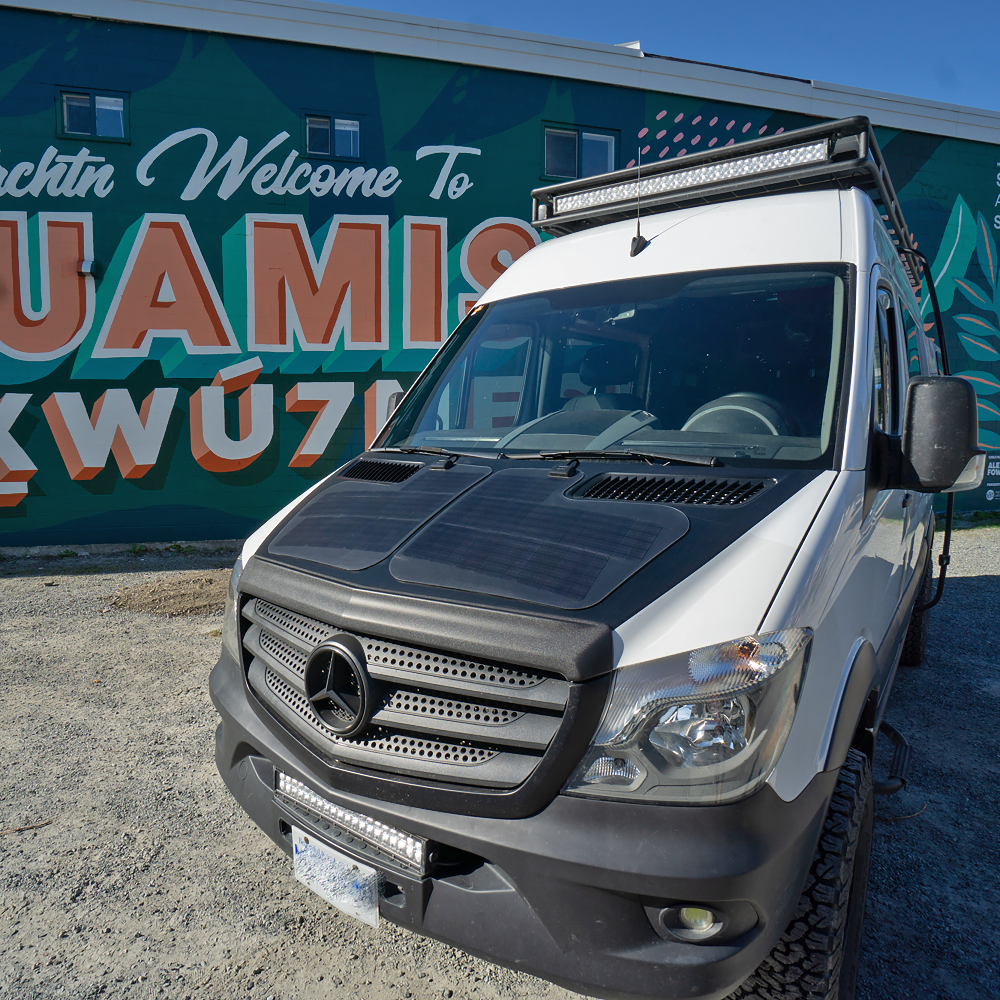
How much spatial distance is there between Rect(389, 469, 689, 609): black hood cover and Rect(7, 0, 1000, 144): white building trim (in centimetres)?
892

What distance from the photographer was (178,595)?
275 inches

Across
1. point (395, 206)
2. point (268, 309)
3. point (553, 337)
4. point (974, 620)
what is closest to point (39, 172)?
point (268, 309)

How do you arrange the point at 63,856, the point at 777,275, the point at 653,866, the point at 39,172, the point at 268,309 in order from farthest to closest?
the point at 268,309
the point at 39,172
the point at 63,856
the point at 777,275
the point at 653,866

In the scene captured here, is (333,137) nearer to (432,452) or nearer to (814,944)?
(432,452)

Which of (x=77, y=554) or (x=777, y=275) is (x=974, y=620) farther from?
(x=77, y=554)

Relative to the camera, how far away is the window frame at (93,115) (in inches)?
342

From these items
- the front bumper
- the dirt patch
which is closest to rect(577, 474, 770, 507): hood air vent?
the front bumper

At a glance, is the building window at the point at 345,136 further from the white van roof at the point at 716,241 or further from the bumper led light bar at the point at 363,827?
the bumper led light bar at the point at 363,827

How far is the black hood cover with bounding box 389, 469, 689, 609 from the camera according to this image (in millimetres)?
1916

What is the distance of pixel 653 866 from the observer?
5.20ft

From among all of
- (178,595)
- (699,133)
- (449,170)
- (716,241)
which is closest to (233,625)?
(716,241)

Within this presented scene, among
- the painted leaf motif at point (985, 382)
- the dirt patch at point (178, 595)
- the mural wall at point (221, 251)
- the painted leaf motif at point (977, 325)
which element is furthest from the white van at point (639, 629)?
the painted leaf motif at point (985, 382)

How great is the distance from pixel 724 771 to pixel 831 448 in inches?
42.8

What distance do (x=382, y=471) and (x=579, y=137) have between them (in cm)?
887
